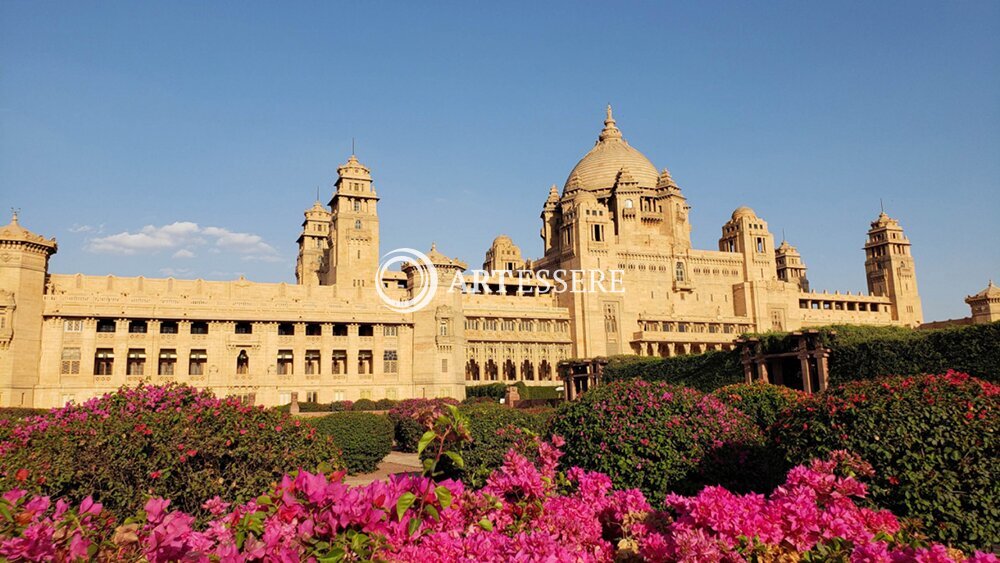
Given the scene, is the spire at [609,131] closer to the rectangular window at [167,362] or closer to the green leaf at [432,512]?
the rectangular window at [167,362]

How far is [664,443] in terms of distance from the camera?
38.4ft

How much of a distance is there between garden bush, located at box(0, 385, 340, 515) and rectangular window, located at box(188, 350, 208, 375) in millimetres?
41448

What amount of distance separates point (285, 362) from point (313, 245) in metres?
37.1

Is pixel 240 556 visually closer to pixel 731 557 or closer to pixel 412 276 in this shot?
pixel 731 557

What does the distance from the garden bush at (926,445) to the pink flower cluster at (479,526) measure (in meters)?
1.70

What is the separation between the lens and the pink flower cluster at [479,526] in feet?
13.6

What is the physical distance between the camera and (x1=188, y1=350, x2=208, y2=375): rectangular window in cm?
5200

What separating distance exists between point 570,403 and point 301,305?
4486 centimetres

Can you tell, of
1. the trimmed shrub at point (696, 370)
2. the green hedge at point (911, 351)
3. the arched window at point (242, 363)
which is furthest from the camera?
the arched window at point (242, 363)

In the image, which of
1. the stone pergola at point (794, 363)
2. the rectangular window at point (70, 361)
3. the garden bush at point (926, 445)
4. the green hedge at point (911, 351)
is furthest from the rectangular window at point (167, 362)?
the garden bush at point (926, 445)

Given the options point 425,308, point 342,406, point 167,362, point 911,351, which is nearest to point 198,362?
point 167,362

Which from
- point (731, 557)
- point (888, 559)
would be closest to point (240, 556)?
point (731, 557)

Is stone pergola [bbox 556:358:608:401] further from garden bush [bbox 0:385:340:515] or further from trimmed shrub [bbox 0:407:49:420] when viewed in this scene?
garden bush [bbox 0:385:340:515]

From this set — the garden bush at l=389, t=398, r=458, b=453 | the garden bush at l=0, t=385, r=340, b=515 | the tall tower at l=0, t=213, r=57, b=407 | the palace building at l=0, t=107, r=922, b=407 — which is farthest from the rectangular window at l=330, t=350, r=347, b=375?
the garden bush at l=0, t=385, r=340, b=515
